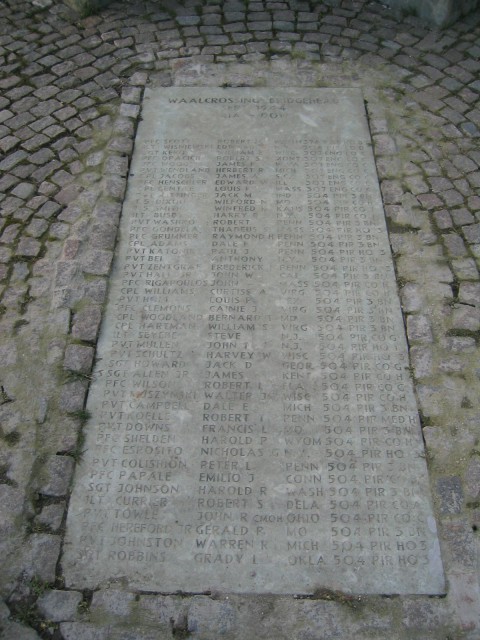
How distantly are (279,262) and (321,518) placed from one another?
2.02 metres

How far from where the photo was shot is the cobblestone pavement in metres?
3.51

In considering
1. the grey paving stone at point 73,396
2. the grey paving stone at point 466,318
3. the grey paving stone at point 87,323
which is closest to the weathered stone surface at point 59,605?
the grey paving stone at point 73,396

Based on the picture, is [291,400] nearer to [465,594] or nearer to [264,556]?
[264,556]

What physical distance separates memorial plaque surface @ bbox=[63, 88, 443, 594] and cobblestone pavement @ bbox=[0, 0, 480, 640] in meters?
0.14

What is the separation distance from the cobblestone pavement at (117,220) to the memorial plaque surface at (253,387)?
0.45 feet

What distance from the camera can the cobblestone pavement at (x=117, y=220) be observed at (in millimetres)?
3514

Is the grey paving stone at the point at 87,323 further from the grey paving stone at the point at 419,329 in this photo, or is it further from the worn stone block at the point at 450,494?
the worn stone block at the point at 450,494

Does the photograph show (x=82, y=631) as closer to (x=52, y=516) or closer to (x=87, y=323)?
(x=52, y=516)

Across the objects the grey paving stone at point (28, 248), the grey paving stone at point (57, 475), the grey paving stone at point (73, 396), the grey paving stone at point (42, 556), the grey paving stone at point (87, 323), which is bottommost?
the grey paving stone at point (42, 556)

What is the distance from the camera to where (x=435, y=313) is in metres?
4.61

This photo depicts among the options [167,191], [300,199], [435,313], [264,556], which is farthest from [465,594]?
[167,191]

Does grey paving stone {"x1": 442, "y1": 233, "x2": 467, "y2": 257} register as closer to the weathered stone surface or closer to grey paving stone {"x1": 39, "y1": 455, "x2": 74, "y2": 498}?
grey paving stone {"x1": 39, "y1": 455, "x2": 74, "y2": 498}

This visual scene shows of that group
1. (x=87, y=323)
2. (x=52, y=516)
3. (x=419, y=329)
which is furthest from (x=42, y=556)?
(x=419, y=329)

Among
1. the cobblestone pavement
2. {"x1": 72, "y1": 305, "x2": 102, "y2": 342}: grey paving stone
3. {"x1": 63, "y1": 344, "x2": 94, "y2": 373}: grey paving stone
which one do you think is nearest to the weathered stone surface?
the cobblestone pavement
